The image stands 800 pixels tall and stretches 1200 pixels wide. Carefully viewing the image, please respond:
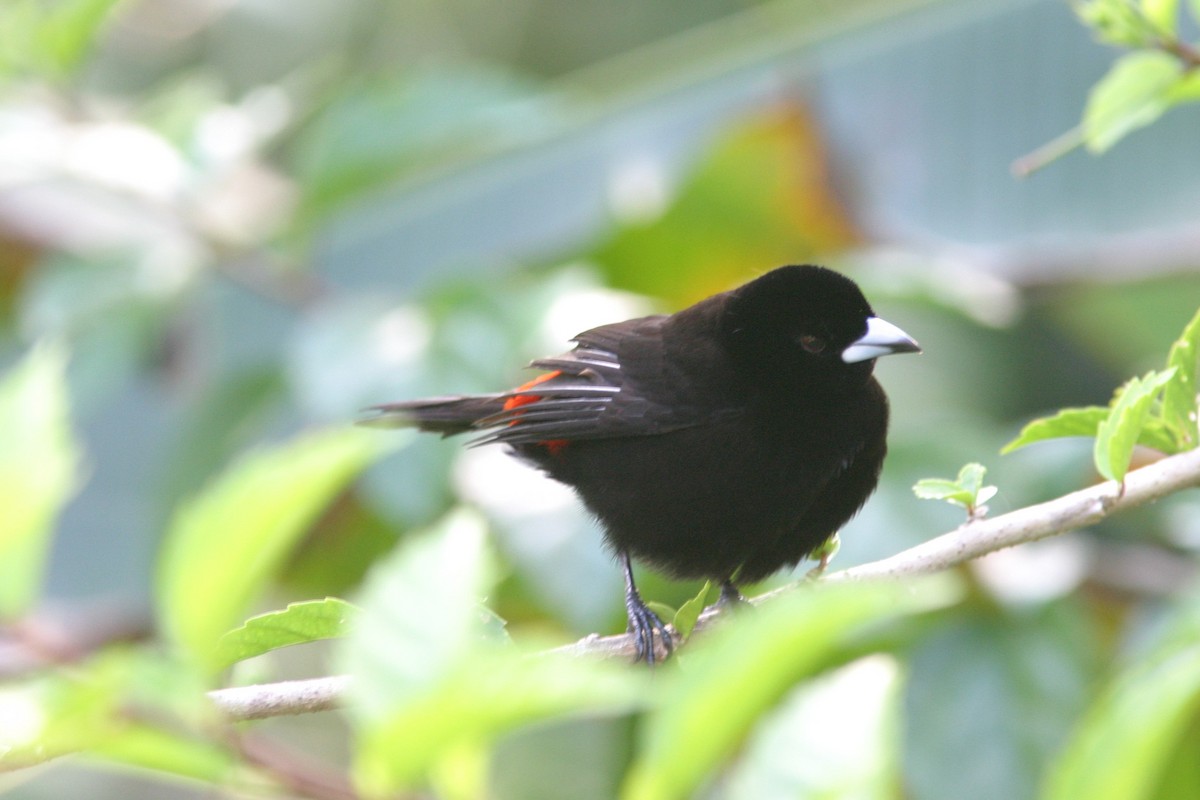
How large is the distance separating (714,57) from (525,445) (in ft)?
9.19

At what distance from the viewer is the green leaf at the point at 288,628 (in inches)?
52.4

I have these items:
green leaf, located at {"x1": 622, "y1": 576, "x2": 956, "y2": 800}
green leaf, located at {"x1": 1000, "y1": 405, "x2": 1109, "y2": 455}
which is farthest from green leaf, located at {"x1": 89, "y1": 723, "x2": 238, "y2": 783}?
green leaf, located at {"x1": 1000, "y1": 405, "x2": 1109, "y2": 455}

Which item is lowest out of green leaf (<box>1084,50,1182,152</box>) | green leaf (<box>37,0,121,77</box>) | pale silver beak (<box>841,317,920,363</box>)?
pale silver beak (<box>841,317,920,363</box>)

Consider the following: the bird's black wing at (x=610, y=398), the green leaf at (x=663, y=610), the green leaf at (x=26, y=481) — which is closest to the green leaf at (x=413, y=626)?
the green leaf at (x=26, y=481)

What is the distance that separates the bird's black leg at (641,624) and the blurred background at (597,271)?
0.43m

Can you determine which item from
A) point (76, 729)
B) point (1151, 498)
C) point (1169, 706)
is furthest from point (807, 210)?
point (76, 729)

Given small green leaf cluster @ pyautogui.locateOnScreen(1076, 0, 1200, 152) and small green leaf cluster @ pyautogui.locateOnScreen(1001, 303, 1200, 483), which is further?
small green leaf cluster @ pyautogui.locateOnScreen(1076, 0, 1200, 152)

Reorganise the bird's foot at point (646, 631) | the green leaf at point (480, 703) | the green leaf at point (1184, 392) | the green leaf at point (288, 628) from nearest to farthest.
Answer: the green leaf at point (480, 703)
the green leaf at point (288, 628)
the green leaf at point (1184, 392)
the bird's foot at point (646, 631)

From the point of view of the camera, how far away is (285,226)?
14.5ft

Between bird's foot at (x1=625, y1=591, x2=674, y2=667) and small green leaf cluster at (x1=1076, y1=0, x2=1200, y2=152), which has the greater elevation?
small green leaf cluster at (x1=1076, y1=0, x2=1200, y2=152)

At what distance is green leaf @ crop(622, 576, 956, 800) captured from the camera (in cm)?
82

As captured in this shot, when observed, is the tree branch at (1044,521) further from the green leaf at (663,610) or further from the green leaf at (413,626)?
the green leaf at (413,626)

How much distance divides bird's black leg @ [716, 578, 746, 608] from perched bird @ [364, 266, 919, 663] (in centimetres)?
4

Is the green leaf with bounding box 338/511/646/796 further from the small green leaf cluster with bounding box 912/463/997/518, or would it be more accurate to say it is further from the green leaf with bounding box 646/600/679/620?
the green leaf with bounding box 646/600/679/620
